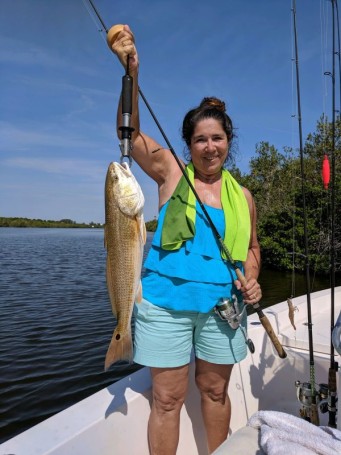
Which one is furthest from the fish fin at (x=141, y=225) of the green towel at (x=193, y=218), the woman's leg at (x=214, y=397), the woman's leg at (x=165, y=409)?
the woman's leg at (x=214, y=397)

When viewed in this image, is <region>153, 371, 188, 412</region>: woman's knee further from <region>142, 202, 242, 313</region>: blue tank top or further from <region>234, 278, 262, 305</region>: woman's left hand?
<region>234, 278, 262, 305</region>: woman's left hand

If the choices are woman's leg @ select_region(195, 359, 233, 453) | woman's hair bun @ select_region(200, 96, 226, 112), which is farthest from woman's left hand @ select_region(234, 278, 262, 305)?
woman's hair bun @ select_region(200, 96, 226, 112)

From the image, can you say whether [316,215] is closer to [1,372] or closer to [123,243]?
[1,372]

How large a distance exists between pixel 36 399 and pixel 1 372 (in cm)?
139

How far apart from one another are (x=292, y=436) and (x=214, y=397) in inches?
39.2

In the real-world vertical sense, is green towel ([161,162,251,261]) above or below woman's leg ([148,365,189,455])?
above

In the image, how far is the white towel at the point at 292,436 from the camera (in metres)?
1.62

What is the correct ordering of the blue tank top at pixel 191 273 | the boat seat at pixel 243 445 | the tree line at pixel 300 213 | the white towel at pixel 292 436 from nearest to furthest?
the white towel at pixel 292 436 → the boat seat at pixel 243 445 → the blue tank top at pixel 191 273 → the tree line at pixel 300 213

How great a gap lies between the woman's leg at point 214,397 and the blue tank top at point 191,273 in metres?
0.50

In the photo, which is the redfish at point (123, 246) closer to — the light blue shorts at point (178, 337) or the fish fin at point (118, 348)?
the fish fin at point (118, 348)

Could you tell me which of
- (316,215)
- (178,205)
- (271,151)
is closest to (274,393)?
(178,205)

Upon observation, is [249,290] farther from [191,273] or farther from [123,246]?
[123,246]

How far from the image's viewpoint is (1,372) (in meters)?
7.31

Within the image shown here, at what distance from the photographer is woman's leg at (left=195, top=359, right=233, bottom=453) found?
261cm
